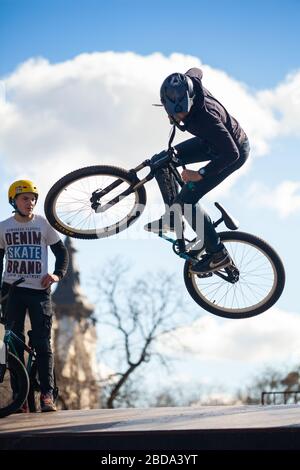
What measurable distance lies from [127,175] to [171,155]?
1.59ft

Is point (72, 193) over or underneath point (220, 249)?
over

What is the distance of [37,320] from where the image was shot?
7.73 m

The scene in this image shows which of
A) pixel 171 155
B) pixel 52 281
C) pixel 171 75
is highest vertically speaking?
Result: pixel 171 75

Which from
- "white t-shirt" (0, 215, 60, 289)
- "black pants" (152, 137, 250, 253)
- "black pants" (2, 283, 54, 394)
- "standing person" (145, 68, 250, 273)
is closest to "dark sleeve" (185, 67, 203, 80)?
"standing person" (145, 68, 250, 273)

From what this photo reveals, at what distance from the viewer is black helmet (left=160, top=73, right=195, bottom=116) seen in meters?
7.27

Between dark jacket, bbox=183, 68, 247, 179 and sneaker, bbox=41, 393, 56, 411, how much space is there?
2.68 metres

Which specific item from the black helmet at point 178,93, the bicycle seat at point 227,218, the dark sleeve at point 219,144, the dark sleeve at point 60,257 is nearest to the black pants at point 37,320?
the dark sleeve at point 60,257

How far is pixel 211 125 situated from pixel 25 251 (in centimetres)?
214

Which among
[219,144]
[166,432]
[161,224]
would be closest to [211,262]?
[161,224]

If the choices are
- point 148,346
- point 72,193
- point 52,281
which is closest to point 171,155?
point 72,193

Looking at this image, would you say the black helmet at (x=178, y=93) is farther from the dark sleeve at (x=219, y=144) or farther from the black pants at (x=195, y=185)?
the black pants at (x=195, y=185)

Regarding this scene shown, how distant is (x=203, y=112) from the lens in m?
7.42
